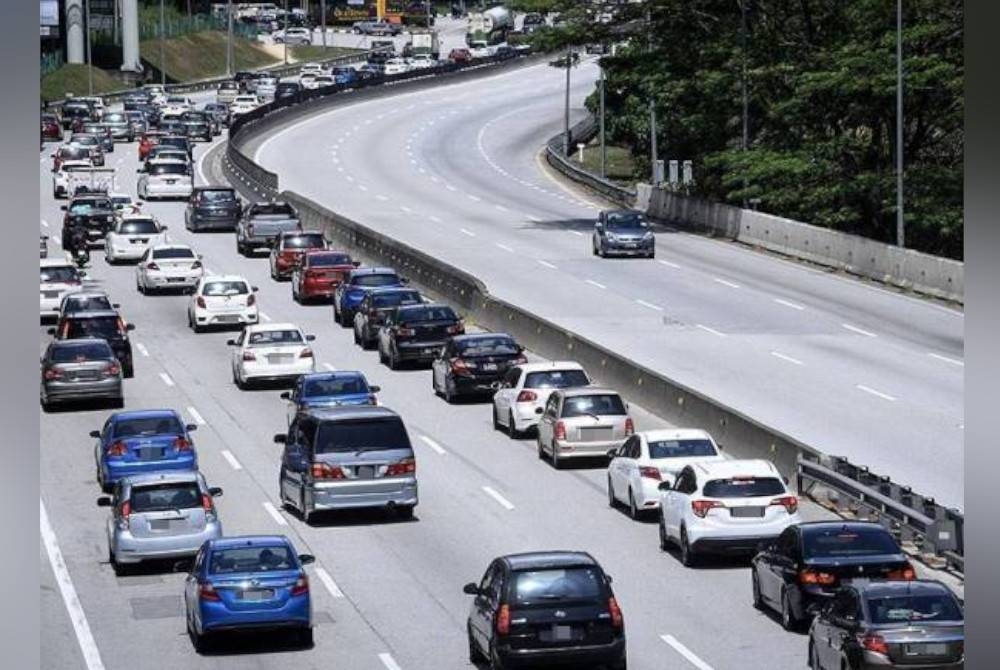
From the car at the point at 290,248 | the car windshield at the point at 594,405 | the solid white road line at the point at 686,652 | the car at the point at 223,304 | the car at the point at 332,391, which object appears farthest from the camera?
the car at the point at 290,248

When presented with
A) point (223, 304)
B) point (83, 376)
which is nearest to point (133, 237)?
point (223, 304)

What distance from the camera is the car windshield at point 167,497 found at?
29078mm

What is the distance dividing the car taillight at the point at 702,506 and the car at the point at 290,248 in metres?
37.9

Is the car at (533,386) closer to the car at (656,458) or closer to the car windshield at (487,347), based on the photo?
the car windshield at (487,347)

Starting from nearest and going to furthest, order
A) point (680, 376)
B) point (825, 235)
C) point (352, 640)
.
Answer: point (352, 640), point (680, 376), point (825, 235)

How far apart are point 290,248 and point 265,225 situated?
5.13m

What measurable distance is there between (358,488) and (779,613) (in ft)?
29.3

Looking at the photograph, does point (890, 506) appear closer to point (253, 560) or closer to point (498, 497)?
point (498, 497)

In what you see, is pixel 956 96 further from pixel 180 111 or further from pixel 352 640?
pixel 180 111

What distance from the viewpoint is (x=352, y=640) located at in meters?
25.2

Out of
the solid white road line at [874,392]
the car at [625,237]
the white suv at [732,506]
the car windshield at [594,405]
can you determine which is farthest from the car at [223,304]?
the white suv at [732,506]

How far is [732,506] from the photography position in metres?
28.3

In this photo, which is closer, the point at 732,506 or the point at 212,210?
the point at 732,506
